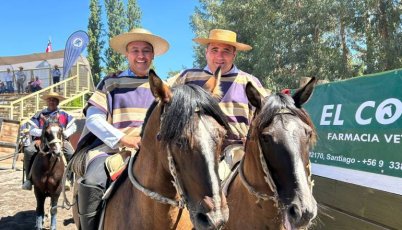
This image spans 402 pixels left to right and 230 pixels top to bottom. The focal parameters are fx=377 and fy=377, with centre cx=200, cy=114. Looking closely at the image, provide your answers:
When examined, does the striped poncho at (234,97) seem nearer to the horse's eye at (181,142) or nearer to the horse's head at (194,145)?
the horse's head at (194,145)

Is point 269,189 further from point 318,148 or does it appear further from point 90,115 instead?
point 318,148

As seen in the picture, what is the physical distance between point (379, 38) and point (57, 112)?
1324cm

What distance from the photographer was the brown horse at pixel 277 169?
8.17ft

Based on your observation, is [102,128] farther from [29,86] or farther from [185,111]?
[29,86]

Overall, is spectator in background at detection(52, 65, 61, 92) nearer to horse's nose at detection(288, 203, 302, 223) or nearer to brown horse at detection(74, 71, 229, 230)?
brown horse at detection(74, 71, 229, 230)

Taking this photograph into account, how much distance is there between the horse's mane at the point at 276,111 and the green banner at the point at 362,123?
1.28 meters

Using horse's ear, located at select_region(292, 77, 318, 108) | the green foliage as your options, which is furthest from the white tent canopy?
horse's ear, located at select_region(292, 77, 318, 108)

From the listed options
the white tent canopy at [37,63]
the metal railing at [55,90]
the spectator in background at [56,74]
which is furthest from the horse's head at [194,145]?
the white tent canopy at [37,63]

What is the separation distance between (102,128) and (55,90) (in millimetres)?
22293

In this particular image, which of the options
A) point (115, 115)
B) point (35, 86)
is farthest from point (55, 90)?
point (115, 115)

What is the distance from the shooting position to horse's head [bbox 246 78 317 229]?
2461 millimetres

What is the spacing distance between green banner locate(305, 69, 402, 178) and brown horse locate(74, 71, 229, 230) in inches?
81.2

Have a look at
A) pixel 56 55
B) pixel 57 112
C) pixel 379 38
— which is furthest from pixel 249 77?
pixel 56 55

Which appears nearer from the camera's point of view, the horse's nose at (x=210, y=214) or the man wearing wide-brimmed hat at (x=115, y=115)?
the horse's nose at (x=210, y=214)
